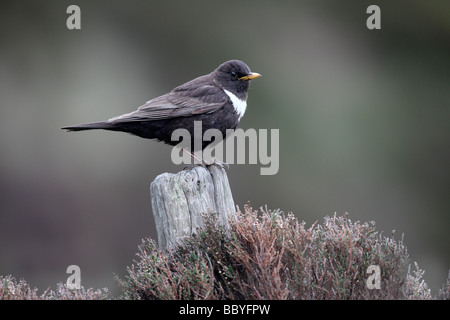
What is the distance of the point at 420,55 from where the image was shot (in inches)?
346

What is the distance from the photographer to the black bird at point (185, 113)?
4785 mm

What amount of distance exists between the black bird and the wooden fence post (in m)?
0.79

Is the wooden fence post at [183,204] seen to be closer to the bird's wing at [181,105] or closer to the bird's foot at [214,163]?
the bird's foot at [214,163]

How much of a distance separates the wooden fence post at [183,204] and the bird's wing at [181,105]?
815 mm

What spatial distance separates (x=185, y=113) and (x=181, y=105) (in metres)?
0.09

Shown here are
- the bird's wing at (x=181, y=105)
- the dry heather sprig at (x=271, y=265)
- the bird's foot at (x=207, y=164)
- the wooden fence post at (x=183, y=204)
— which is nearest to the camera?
the dry heather sprig at (x=271, y=265)

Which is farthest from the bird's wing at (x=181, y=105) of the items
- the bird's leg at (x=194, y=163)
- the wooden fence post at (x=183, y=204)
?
the wooden fence post at (x=183, y=204)

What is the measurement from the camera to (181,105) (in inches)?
191

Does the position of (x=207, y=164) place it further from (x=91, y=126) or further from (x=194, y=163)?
(x=91, y=126)

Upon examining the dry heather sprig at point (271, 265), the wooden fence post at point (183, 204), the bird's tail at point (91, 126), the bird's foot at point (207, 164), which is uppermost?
the bird's tail at point (91, 126)

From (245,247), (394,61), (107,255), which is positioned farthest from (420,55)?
(245,247)

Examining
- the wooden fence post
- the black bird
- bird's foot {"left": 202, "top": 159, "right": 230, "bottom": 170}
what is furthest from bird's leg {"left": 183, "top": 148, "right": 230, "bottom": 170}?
the wooden fence post

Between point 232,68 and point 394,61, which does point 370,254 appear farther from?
point 394,61
